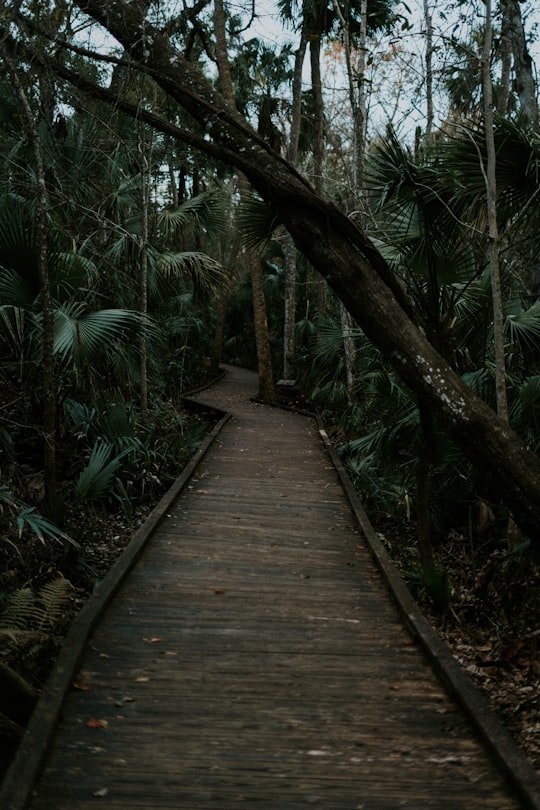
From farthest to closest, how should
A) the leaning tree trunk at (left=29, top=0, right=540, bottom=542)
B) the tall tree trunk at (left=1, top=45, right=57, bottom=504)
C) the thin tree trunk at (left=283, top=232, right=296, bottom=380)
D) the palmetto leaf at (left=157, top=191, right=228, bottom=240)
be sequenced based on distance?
the thin tree trunk at (left=283, top=232, right=296, bottom=380) → the palmetto leaf at (left=157, top=191, right=228, bottom=240) → the tall tree trunk at (left=1, top=45, right=57, bottom=504) → the leaning tree trunk at (left=29, top=0, right=540, bottom=542)

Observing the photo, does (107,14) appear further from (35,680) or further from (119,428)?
(35,680)

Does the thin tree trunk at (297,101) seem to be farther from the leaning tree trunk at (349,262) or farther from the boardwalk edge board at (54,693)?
the boardwalk edge board at (54,693)

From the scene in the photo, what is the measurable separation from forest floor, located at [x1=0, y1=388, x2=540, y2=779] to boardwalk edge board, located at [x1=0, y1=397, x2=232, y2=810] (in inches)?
8.7

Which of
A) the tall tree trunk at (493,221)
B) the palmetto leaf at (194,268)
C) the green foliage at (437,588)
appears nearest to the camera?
the tall tree trunk at (493,221)

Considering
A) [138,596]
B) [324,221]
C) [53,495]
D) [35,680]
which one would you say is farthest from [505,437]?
[53,495]

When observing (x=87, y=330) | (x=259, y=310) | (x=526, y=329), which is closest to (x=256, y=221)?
(x=87, y=330)

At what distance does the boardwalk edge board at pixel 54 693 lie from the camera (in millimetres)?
2611

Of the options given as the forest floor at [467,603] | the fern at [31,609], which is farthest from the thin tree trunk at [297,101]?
the fern at [31,609]

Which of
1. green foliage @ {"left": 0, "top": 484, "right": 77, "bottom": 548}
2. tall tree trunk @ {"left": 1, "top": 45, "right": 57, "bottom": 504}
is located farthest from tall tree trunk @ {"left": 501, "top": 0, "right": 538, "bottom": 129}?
green foliage @ {"left": 0, "top": 484, "right": 77, "bottom": 548}

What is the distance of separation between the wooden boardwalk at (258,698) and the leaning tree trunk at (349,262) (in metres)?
1.29

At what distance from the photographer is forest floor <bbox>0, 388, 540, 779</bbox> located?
14.3ft

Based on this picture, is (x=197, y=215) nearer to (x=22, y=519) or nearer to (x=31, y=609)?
(x=22, y=519)

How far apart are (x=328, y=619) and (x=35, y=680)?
6.09 feet

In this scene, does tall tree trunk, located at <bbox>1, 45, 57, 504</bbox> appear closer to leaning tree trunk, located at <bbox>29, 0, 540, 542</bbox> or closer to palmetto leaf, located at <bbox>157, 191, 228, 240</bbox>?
leaning tree trunk, located at <bbox>29, 0, 540, 542</bbox>
